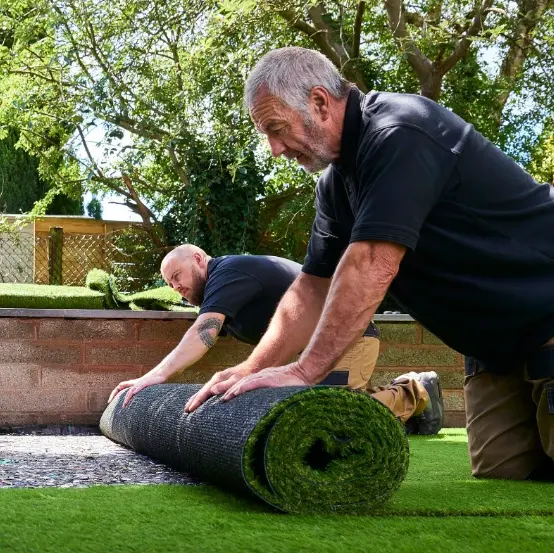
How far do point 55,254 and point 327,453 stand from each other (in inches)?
300

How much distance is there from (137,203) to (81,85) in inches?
74.8

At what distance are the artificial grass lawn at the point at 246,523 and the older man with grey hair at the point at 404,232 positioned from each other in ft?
1.32

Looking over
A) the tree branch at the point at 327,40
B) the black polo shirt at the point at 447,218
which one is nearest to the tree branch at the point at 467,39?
the tree branch at the point at 327,40

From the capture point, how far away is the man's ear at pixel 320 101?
2625mm

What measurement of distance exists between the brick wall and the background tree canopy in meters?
3.57

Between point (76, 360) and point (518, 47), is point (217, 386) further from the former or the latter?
point (518, 47)

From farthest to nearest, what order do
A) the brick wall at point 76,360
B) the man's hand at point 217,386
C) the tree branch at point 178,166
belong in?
the tree branch at point 178,166 < the brick wall at point 76,360 < the man's hand at point 217,386

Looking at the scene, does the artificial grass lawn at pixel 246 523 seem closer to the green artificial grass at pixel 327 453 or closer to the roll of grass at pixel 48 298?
the green artificial grass at pixel 327 453

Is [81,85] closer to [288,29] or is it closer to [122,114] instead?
[122,114]

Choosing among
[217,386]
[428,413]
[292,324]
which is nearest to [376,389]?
[428,413]

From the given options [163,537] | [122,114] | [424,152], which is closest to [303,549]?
[163,537]

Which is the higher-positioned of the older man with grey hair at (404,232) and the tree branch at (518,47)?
the tree branch at (518,47)

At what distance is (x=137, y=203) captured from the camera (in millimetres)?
12648

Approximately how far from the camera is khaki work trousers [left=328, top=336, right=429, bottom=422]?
4664 millimetres
